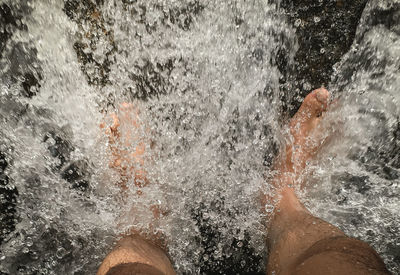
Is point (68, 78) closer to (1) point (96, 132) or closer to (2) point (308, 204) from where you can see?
(1) point (96, 132)

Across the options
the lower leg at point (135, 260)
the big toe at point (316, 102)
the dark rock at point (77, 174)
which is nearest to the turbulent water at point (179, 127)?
the dark rock at point (77, 174)

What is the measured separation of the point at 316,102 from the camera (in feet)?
4.76

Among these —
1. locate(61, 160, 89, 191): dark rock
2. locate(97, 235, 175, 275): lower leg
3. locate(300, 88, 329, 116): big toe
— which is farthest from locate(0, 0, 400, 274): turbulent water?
locate(97, 235, 175, 275): lower leg

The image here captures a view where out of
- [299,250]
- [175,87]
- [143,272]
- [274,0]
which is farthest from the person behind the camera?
[175,87]

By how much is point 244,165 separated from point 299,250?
2.07 feet

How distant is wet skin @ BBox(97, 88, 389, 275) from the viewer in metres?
0.70

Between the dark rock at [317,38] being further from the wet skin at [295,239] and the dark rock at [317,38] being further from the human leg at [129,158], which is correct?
the human leg at [129,158]

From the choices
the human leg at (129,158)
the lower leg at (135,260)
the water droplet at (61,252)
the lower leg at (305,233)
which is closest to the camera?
the lower leg at (305,233)

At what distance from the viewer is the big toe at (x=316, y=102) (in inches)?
57.0

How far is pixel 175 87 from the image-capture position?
1.55m

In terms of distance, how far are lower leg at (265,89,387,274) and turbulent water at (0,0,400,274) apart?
0.09 metres

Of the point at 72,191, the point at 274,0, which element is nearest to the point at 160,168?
the point at 72,191

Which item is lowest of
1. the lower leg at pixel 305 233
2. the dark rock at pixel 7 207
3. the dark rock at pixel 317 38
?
the dark rock at pixel 7 207

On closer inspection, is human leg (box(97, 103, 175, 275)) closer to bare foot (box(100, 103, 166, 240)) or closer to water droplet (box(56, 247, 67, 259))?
bare foot (box(100, 103, 166, 240))
